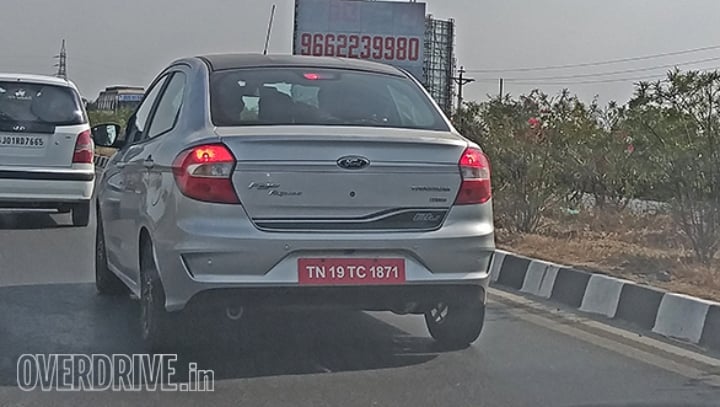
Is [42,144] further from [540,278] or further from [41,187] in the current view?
[540,278]

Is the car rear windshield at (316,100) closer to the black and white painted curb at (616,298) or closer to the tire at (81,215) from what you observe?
the black and white painted curb at (616,298)

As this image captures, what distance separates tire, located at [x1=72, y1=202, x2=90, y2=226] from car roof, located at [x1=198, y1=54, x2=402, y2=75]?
6786mm

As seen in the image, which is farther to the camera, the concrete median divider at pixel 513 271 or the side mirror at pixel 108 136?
the concrete median divider at pixel 513 271

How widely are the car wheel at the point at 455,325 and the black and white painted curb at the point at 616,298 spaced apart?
1441mm

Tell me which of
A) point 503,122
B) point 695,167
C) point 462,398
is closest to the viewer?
point 462,398

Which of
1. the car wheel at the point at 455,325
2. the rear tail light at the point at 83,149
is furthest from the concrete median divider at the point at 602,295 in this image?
the rear tail light at the point at 83,149

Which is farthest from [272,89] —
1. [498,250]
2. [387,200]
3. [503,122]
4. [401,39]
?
[401,39]

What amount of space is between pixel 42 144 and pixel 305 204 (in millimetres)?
7639

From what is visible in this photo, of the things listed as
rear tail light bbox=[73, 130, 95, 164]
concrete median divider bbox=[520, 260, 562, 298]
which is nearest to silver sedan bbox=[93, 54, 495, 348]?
concrete median divider bbox=[520, 260, 562, 298]

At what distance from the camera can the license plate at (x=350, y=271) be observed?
229 inches

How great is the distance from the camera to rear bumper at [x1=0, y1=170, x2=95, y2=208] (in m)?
12.7

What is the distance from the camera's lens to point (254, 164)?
19.0 feet

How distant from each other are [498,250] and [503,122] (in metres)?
3.12

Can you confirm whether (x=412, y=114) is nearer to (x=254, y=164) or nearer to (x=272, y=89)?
(x=272, y=89)
